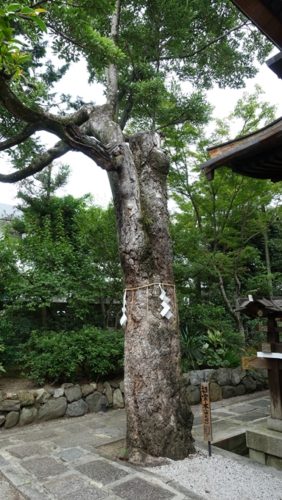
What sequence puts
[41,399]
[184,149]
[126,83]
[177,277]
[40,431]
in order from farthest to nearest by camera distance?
[184,149], [177,277], [126,83], [41,399], [40,431]

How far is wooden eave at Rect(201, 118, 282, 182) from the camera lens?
3424 mm

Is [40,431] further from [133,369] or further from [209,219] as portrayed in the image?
[209,219]

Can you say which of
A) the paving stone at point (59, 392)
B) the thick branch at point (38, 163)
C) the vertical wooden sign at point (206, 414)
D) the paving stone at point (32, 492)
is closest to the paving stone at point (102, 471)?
the paving stone at point (32, 492)

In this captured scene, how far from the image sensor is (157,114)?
795 cm

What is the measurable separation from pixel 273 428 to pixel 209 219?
6.66 meters

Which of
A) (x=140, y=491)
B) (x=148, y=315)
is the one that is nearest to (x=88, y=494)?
(x=140, y=491)

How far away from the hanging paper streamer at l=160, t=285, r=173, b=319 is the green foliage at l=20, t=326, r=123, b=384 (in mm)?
2672

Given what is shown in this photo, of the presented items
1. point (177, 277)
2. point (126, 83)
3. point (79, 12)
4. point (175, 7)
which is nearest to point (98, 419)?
point (177, 277)

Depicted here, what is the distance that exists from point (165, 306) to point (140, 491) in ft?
5.90

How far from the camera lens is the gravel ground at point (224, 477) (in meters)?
3.11

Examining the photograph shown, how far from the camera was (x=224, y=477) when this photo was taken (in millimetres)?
3443

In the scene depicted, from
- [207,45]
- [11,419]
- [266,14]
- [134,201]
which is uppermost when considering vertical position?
[207,45]

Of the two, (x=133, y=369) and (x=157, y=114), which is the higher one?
(x=157, y=114)

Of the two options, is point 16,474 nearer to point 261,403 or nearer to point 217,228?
point 261,403
